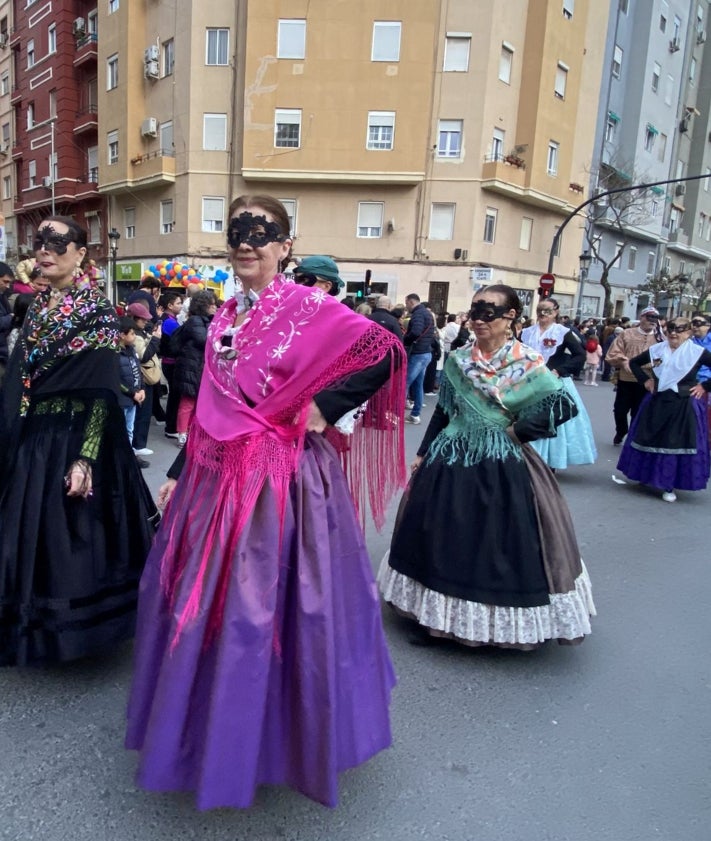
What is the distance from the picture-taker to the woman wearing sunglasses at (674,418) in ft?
20.3

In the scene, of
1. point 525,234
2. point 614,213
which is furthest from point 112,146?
point 614,213

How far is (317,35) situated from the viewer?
22.2 metres

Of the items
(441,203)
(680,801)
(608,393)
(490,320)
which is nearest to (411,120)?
(441,203)

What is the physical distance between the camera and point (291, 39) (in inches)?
880

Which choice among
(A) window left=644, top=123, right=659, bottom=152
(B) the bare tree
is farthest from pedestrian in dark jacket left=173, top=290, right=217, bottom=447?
(A) window left=644, top=123, right=659, bottom=152

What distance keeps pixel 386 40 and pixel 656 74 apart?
55.1 feet

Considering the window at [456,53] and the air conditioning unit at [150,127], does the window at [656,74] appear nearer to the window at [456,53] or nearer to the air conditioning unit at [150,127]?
the window at [456,53]

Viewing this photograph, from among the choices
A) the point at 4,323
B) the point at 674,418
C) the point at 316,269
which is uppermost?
the point at 316,269

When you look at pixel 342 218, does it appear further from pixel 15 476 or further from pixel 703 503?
pixel 15 476

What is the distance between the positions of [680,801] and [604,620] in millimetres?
1455

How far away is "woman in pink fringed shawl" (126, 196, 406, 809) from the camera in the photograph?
73.4 inches

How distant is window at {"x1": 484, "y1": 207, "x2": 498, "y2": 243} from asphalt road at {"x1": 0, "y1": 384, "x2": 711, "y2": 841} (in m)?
22.3

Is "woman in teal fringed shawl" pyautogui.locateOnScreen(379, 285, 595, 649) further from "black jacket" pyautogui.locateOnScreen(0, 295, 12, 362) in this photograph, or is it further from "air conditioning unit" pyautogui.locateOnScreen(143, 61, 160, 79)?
"air conditioning unit" pyautogui.locateOnScreen(143, 61, 160, 79)

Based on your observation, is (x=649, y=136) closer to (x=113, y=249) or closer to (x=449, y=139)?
(x=449, y=139)
